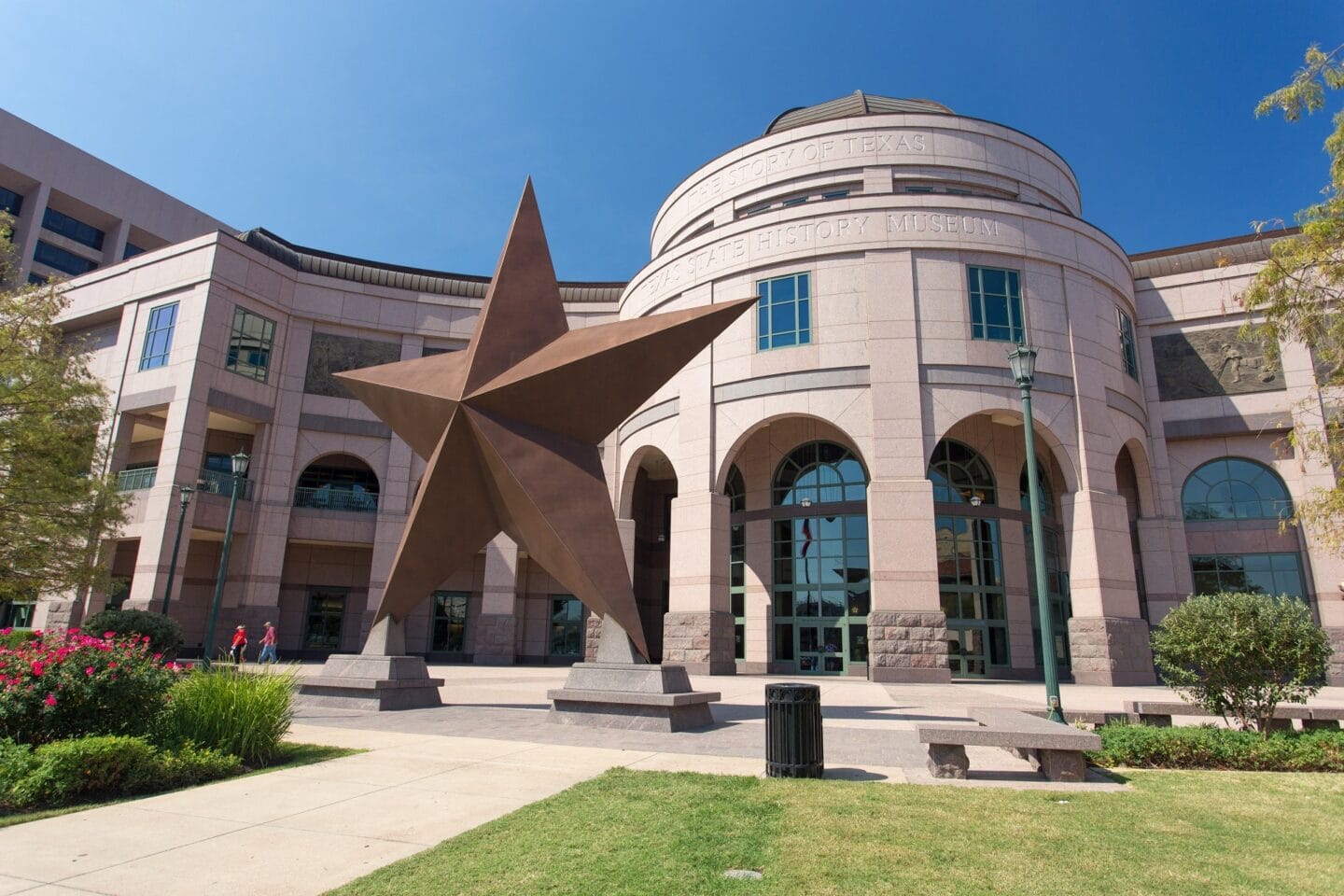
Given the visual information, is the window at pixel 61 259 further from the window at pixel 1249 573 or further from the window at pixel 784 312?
the window at pixel 1249 573

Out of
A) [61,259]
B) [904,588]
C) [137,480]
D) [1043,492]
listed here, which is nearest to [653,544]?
[904,588]

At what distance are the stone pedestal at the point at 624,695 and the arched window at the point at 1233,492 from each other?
82.2ft

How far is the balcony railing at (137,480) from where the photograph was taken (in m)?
29.5

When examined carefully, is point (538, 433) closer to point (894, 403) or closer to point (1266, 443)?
point (894, 403)

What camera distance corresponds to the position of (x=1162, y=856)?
208 inches

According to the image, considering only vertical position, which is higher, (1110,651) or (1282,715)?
(1110,651)

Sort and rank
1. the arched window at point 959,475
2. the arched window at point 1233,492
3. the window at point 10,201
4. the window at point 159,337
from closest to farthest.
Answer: the arched window at point 959,475 → the arched window at point 1233,492 → the window at point 159,337 → the window at point 10,201

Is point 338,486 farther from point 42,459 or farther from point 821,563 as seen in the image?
point 821,563

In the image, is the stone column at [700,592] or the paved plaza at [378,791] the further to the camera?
the stone column at [700,592]

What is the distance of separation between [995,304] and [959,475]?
19.9ft

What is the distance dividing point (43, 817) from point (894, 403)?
21998 millimetres

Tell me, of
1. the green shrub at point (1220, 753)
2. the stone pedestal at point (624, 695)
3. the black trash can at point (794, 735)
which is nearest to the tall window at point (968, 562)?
the stone pedestal at point (624, 695)

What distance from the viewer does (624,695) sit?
1173 centimetres

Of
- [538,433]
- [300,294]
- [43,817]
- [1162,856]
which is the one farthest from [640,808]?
[300,294]
